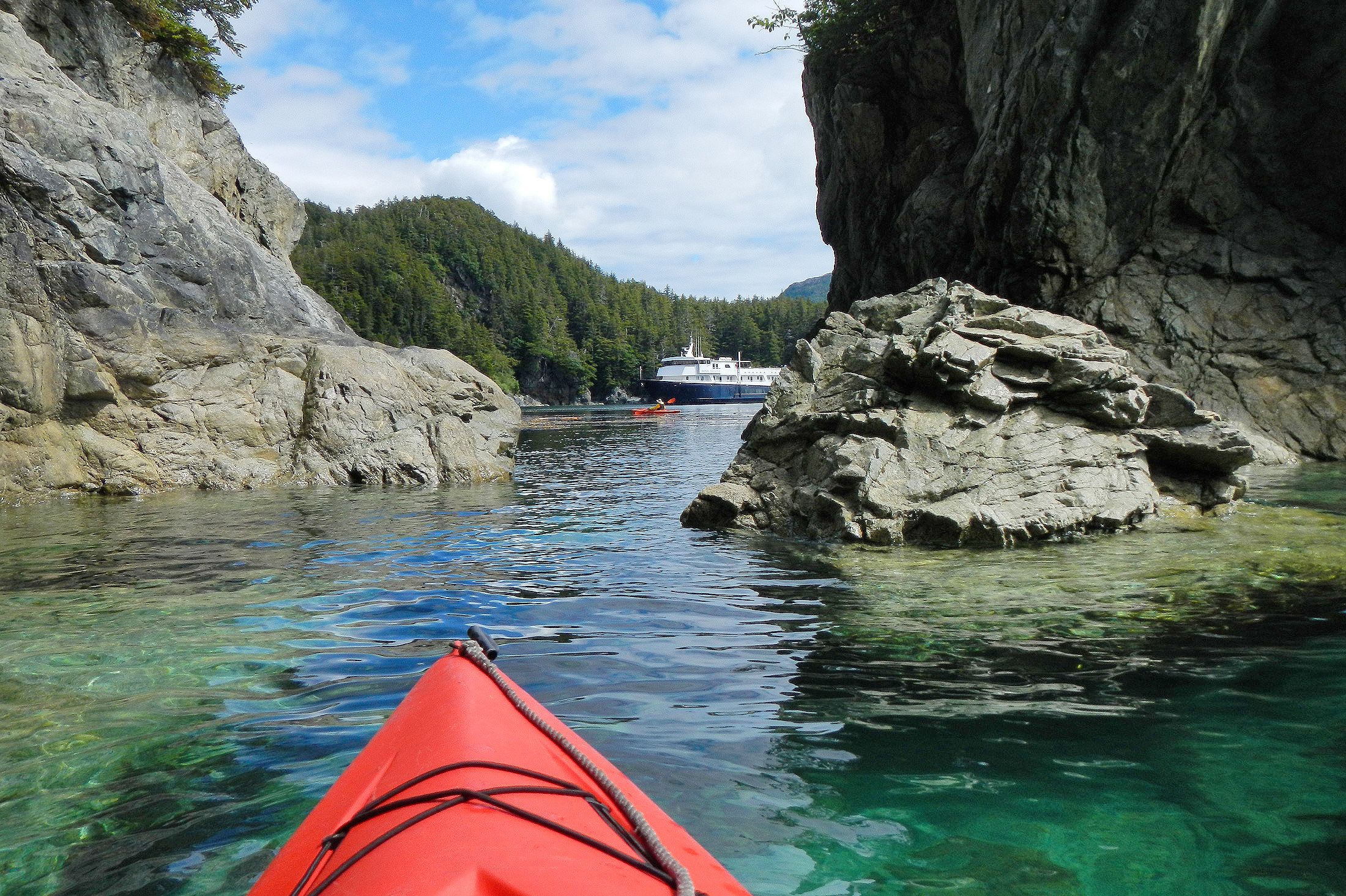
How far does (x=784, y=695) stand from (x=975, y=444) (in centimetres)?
567

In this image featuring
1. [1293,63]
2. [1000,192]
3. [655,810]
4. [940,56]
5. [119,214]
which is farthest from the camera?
[940,56]

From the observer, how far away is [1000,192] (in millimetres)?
20344

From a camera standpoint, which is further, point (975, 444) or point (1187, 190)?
point (1187, 190)

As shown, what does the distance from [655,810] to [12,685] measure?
14.6 feet

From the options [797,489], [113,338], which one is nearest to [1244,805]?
[797,489]

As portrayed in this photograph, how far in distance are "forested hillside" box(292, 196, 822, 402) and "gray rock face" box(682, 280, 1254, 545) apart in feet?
A: 253

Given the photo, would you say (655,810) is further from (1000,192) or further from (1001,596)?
(1000,192)

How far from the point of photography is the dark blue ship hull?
259 feet

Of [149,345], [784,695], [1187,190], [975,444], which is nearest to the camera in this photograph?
[784,695]

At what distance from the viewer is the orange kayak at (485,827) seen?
6.05 ft

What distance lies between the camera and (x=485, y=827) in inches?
81.2

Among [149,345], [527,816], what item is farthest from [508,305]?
[527,816]

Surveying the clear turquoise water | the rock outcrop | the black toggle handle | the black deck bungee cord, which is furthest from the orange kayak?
the rock outcrop

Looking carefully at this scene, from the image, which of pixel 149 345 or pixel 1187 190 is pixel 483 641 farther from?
pixel 1187 190
